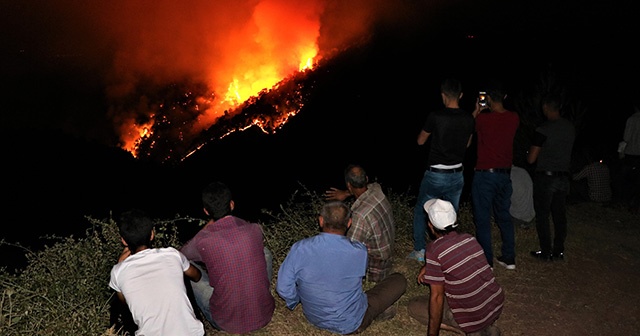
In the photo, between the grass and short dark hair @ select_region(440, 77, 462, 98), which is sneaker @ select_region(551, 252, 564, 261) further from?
short dark hair @ select_region(440, 77, 462, 98)

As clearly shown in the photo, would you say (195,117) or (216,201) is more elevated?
(195,117)

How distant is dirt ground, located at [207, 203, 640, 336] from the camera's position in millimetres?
4957

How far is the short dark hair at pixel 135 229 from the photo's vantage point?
3.73 meters

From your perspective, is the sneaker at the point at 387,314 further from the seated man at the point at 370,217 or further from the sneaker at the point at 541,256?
the sneaker at the point at 541,256

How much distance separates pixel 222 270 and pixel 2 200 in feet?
93.0

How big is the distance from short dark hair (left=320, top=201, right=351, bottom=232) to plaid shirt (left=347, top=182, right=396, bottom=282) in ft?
3.43

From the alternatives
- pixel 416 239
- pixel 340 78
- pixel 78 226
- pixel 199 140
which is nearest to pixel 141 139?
→ pixel 199 140

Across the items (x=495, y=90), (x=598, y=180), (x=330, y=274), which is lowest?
(x=598, y=180)

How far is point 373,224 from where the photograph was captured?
512cm

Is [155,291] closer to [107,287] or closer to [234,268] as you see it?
[234,268]

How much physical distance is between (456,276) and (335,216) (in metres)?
1.08

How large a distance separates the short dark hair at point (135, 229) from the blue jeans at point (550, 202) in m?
4.84

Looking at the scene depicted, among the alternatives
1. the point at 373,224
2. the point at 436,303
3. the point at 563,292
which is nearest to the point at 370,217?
the point at 373,224

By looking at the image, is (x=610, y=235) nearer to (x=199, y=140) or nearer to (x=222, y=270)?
(x=222, y=270)
